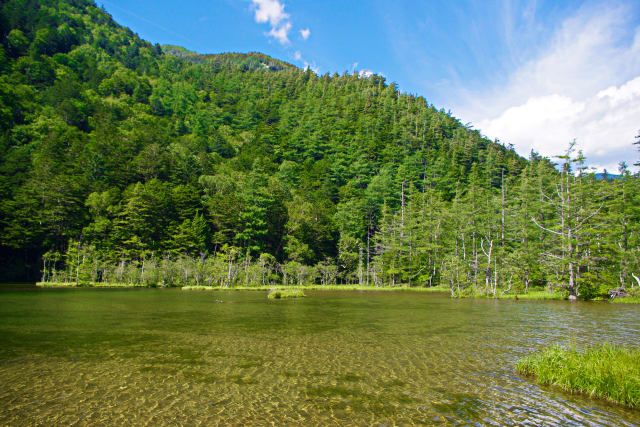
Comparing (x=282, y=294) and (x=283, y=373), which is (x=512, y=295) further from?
(x=283, y=373)

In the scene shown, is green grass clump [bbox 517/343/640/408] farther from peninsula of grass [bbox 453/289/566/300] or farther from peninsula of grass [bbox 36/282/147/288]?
peninsula of grass [bbox 36/282/147/288]

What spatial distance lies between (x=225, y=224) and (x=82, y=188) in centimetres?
2737

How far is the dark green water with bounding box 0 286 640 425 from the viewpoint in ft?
21.0

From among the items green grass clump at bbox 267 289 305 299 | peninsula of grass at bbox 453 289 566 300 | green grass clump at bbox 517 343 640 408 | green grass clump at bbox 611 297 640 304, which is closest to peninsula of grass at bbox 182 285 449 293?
peninsula of grass at bbox 453 289 566 300

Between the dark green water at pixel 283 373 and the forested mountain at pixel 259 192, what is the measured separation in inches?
943

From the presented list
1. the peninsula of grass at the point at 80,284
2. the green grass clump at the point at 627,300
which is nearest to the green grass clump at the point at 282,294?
the peninsula of grass at the point at 80,284

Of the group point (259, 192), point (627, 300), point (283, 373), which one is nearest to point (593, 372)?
point (283, 373)

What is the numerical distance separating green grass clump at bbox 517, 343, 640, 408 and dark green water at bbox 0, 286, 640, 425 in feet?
1.17

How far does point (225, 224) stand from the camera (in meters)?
68.5

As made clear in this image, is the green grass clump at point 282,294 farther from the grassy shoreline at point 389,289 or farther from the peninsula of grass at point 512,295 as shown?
the peninsula of grass at point 512,295

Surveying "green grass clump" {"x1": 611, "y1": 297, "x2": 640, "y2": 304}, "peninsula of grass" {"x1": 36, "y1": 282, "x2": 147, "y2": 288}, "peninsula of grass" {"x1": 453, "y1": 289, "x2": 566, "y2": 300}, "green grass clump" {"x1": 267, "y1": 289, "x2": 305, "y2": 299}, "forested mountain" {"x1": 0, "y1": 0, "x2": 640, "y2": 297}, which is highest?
"forested mountain" {"x1": 0, "y1": 0, "x2": 640, "y2": 297}

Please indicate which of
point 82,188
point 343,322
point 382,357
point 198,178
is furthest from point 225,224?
point 382,357

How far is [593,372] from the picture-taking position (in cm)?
769

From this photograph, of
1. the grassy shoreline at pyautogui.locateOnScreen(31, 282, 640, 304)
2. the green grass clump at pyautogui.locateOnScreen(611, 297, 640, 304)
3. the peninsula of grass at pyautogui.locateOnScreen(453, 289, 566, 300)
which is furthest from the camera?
the peninsula of grass at pyautogui.locateOnScreen(453, 289, 566, 300)
